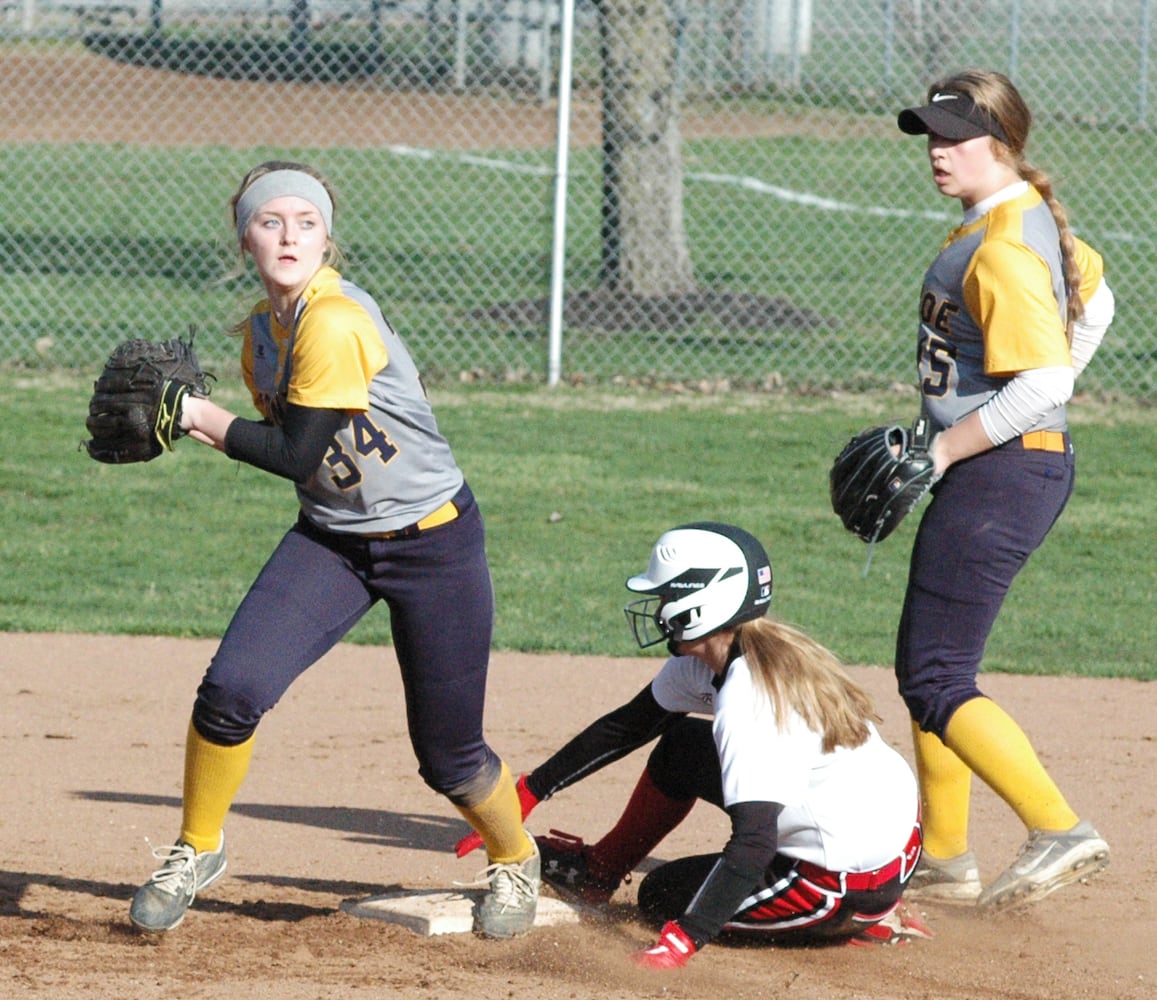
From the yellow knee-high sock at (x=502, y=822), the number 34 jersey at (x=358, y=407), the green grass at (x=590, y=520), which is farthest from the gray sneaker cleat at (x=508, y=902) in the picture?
the green grass at (x=590, y=520)

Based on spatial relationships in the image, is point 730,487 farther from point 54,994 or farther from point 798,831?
point 54,994

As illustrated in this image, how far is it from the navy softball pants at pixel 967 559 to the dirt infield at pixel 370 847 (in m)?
0.66

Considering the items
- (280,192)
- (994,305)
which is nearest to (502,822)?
(280,192)

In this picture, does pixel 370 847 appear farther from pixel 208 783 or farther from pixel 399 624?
pixel 399 624

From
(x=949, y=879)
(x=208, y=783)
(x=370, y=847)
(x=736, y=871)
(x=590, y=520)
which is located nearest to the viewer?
(x=736, y=871)

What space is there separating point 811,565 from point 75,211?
1144 cm

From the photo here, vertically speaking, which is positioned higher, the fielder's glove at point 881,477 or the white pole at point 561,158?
the fielder's glove at point 881,477

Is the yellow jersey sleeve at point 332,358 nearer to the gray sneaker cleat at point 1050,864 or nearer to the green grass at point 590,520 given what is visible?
the gray sneaker cleat at point 1050,864

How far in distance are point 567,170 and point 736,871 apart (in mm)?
9410

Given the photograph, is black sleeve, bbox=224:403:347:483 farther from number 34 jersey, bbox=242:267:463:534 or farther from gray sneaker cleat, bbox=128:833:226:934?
gray sneaker cleat, bbox=128:833:226:934

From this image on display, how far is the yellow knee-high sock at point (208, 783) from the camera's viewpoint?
13.1ft

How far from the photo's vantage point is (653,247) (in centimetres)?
1347

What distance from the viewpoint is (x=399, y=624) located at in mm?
4090

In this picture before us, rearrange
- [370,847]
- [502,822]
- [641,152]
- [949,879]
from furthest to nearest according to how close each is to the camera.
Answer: [641,152], [370,847], [949,879], [502,822]
